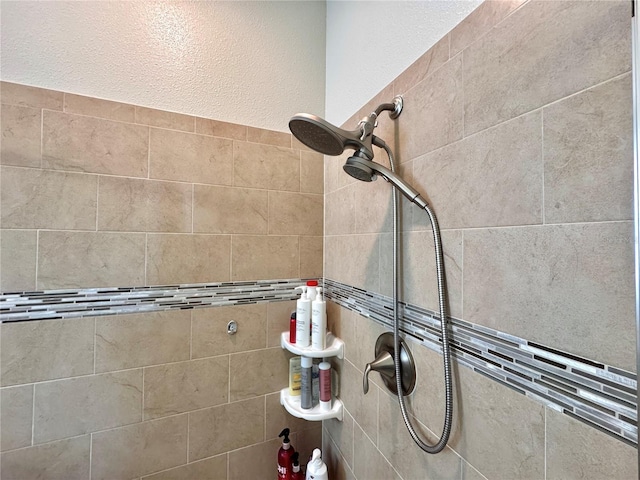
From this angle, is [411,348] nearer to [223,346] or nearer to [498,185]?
[498,185]

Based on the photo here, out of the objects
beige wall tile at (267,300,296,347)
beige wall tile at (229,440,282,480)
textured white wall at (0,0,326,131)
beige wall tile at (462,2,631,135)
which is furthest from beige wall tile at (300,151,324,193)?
beige wall tile at (229,440,282,480)

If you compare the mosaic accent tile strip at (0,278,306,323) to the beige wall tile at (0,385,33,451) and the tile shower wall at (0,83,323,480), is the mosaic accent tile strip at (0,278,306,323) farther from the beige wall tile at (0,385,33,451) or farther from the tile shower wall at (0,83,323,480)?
the beige wall tile at (0,385,33,451)

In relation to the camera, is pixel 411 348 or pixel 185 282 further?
pixel 185 282

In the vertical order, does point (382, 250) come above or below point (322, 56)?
below

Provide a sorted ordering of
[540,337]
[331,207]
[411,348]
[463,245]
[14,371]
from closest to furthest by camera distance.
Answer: [540,337] → [463,245] → [411,348] → [14,371] → [331,207]

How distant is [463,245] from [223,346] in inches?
37.9

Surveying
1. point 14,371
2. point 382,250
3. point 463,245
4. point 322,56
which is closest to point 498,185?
point 463,245

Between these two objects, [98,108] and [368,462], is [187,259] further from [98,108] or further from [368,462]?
[368,462]

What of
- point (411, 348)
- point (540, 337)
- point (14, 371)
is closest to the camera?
point (540, 337)

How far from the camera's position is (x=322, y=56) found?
1.29 meters

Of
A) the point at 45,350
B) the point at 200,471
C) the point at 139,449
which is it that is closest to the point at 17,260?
the point at 45,350

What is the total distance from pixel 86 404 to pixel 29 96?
40.5 inches

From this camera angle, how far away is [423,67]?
0.72 m

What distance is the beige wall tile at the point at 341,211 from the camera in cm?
104
